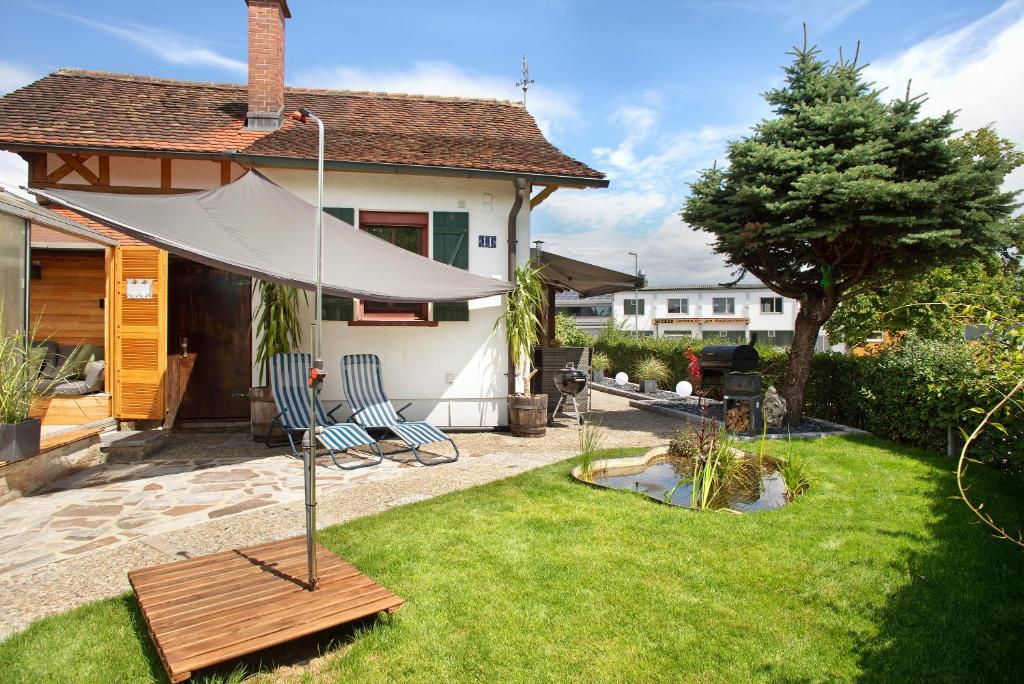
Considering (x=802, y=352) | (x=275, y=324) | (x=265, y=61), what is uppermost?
(x=265, y=61)

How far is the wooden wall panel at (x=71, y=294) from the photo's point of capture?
892 centimetres

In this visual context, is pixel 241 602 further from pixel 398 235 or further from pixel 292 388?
pixel 398 235

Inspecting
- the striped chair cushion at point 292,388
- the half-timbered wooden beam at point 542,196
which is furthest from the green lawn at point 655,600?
the half-timbered wooden beam at point 542,196

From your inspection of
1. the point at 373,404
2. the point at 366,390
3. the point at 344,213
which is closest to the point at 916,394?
the point at 373,404

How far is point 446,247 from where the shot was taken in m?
7.73

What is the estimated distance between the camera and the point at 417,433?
628 centimetres

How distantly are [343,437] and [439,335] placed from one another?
7.40 ft

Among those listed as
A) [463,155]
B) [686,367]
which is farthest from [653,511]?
[686,367]

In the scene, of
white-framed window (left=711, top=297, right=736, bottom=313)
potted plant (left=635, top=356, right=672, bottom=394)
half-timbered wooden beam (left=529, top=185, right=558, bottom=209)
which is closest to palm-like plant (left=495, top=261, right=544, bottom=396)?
half-timbered wooden beam (left=529, top=185, right=558, bottom=209)

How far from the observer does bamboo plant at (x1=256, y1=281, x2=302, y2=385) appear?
7.20m

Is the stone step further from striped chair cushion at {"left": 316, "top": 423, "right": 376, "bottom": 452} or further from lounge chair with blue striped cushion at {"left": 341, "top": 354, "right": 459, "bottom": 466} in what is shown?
lounge chair with blue striped cushion at {"left": 341, "top": 354, "right": 459, "bottom": 466}

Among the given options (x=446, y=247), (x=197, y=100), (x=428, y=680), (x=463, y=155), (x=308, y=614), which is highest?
(x=197, y=100)

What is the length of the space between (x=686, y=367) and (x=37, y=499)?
37.1ft

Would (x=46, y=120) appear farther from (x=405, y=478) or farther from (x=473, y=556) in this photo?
(x=473, y=556)
